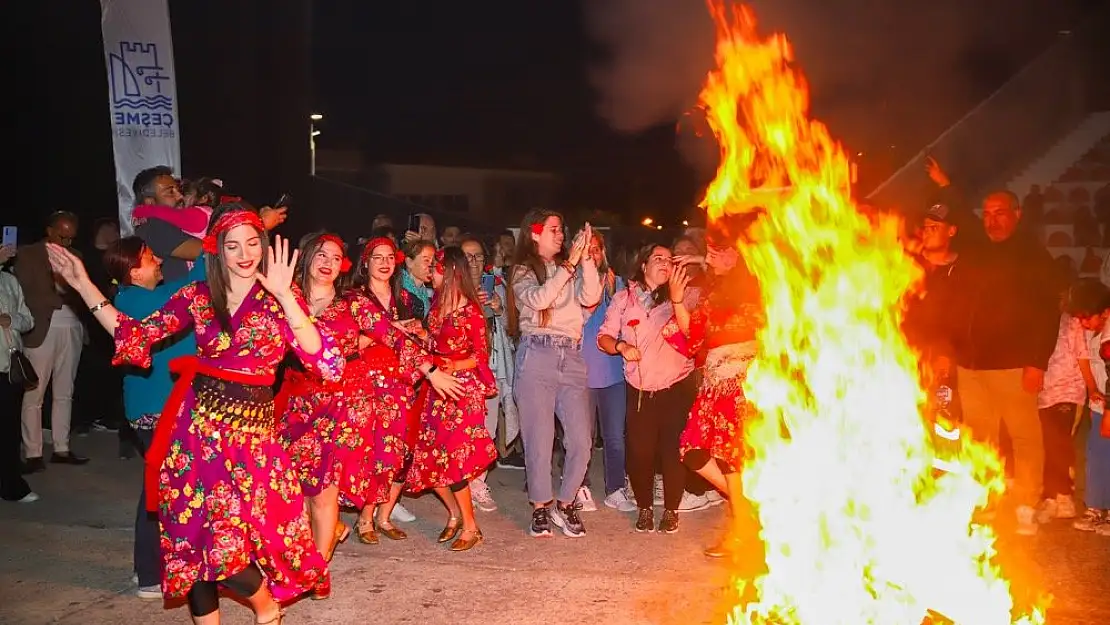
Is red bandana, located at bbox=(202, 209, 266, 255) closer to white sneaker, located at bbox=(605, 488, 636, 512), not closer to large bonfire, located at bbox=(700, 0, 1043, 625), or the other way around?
large bonfire, located at bbox=(700, 0, 1043, 625)

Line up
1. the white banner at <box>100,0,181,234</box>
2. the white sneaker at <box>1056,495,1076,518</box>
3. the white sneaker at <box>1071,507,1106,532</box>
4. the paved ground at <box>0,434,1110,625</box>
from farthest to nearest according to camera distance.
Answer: the white banner at <box>100,0,181,234</box>, the white sneaker at <box>1056,495,1076,518</box>, the white sneaker at <box>1071,507,1106,532</box>, the paved ground at <box>0,434,1110,625</box>

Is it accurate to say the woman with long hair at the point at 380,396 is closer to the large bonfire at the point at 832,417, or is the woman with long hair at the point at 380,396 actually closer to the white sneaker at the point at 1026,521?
the large bonfire at the point at 832,417

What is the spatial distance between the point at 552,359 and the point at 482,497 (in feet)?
4.63

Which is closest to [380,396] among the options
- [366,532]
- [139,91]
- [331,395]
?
[331,395]

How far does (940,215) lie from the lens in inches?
283

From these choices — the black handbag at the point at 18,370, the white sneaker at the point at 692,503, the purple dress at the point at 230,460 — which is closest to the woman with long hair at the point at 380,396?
the purple dress at the point at 230,460

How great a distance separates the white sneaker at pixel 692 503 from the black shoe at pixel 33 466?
17.4 ft

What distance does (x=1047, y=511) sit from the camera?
686 cm

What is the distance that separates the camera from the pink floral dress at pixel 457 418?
20.6ft

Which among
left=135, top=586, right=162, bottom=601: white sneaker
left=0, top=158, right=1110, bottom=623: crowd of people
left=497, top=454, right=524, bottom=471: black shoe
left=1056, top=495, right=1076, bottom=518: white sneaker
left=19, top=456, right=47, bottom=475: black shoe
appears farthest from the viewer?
left=497, top=454, right=524, bottom=471: black shoe

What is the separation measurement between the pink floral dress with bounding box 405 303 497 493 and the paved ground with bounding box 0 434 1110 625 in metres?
0.49

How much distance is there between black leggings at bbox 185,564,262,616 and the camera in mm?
4152

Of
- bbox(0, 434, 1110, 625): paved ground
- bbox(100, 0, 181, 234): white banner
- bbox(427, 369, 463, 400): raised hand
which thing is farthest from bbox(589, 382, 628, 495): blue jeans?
bbox(100, 0, 181, 234): white banner

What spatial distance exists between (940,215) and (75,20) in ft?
29.6
